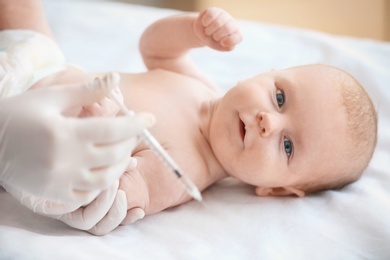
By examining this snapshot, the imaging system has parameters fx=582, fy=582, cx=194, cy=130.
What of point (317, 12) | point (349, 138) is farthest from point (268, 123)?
point (317, 12)

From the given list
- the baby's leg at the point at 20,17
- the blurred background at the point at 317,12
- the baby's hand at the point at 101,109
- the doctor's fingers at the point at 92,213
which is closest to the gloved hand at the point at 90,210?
the doctor's fingers at the point at 92,213

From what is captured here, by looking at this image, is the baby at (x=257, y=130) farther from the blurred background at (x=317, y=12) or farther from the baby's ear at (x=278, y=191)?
the blurred background at (x=317, y=12)

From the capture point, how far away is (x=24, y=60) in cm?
111

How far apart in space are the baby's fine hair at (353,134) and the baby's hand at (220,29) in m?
0.21

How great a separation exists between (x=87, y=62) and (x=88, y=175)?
889mm

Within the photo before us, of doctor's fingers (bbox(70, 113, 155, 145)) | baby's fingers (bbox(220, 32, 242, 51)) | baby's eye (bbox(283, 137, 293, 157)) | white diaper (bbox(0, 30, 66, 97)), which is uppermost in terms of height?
doctor's fingers (bbox(70, 113, 155, 145))

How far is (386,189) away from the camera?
46.8 inches

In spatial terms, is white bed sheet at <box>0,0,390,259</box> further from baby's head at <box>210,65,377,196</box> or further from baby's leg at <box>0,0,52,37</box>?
baby's leg at <box>0,0,52,37</box>

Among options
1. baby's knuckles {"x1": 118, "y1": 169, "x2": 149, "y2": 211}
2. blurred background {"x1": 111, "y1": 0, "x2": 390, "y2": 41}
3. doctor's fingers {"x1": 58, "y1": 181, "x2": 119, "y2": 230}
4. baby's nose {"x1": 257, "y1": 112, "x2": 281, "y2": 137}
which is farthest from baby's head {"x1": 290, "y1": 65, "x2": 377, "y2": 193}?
blurred background {"x1": 111, "y1": 0, "x2": 390, "y2": 41}

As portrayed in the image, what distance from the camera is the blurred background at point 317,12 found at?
214 cm

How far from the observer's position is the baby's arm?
112 cm

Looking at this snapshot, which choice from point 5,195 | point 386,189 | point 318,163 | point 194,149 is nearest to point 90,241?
point 5,195

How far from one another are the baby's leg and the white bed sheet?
22cm

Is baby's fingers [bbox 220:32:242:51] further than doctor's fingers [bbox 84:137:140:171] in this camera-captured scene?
Yes
